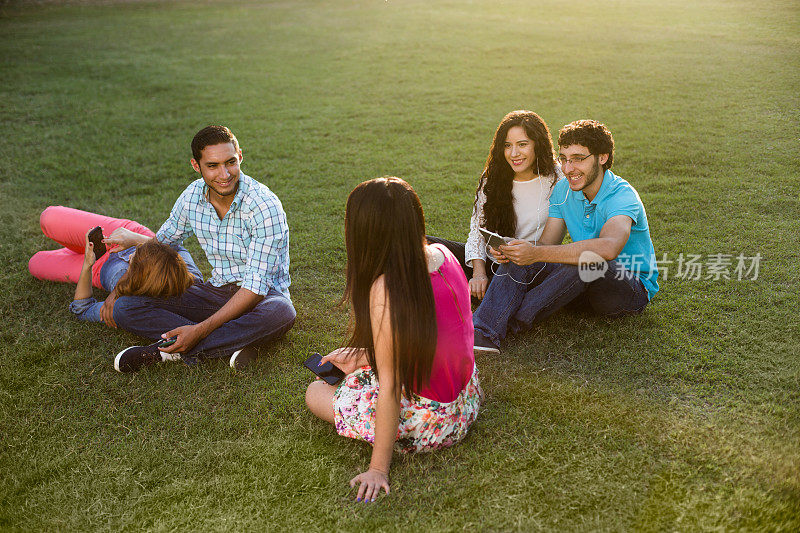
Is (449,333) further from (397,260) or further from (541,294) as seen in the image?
(541,294)

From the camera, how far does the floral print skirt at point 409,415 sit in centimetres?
286

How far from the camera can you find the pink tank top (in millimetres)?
2686

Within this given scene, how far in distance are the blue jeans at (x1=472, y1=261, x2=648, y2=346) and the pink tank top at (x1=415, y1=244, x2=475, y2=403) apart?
103cm

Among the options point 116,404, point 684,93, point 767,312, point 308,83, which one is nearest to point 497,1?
point 308,83

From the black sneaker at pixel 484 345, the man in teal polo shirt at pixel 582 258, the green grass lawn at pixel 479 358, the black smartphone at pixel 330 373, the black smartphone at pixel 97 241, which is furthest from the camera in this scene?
the black smartphone at pixel 97 241

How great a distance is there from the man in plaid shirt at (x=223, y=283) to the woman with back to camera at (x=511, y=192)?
108cm

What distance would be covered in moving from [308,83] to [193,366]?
25.8 feet

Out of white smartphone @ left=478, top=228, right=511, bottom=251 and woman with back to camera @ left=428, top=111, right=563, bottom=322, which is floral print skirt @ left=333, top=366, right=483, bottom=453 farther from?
woman with back to camera @ left=428, top=111, right=563, bottom=322

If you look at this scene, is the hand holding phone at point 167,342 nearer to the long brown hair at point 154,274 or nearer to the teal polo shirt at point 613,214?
the long brown hair at point 154,274

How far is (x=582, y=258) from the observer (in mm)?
3570

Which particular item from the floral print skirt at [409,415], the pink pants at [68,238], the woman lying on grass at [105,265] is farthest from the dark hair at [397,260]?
the pink pants at [68,238]

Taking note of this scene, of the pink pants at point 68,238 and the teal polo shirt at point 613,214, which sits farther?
the pink pants at point 68,238

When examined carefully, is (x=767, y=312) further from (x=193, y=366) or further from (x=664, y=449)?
(x=193, y=366)

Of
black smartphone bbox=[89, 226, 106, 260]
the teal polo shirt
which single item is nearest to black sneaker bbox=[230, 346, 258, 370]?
black smartphone bbox=[89, 226, 106, 260]
